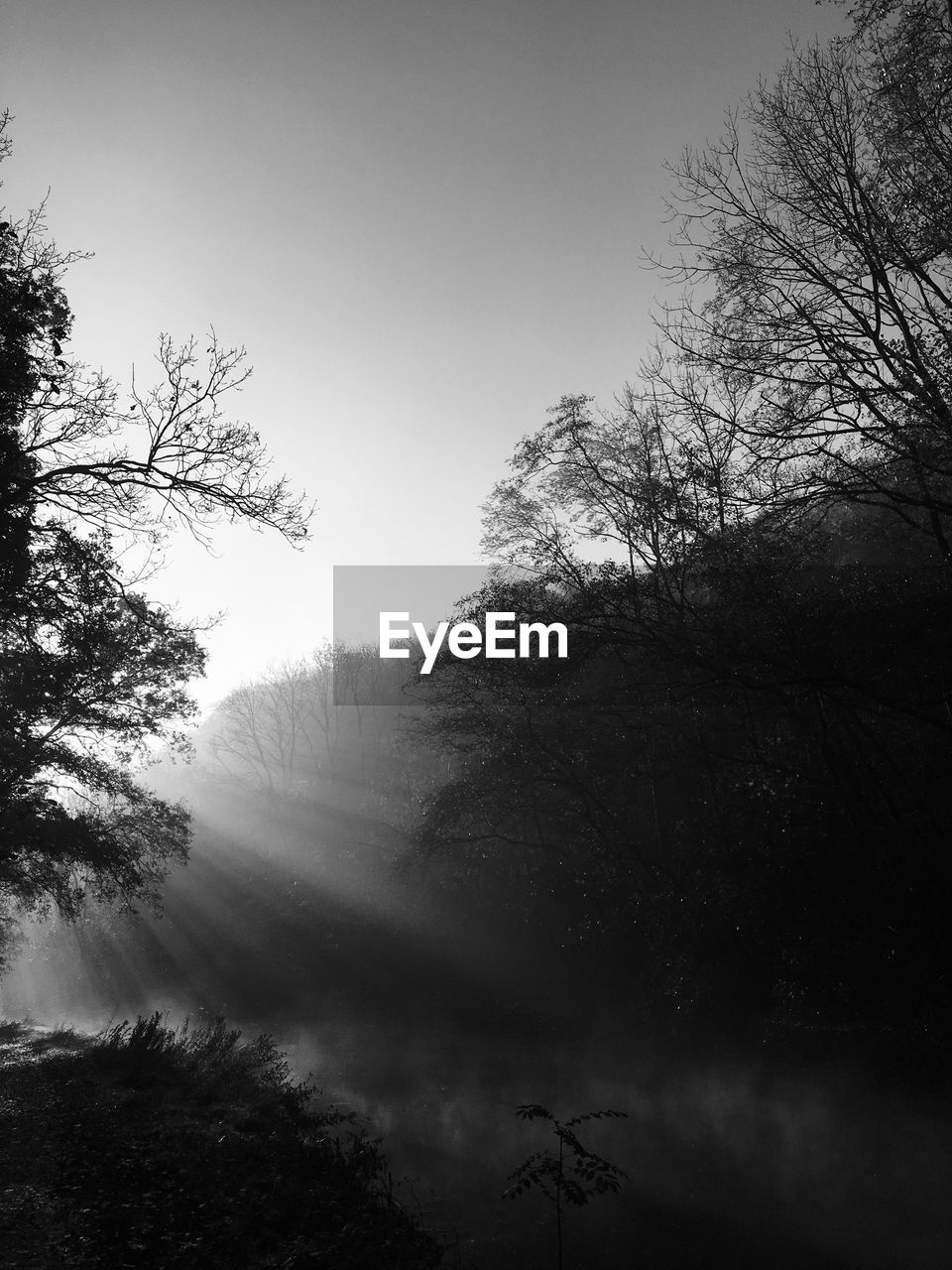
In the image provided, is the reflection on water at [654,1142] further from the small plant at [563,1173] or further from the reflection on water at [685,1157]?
the small plant at [563,1173]

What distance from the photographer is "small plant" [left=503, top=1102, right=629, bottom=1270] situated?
6.18 m

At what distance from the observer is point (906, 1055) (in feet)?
38.6

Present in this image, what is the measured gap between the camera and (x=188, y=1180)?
24.4 ft

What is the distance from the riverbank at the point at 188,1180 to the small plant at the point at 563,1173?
1.31m

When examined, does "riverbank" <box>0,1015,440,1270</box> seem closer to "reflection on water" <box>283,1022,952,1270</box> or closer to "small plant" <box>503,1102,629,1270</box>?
"reflection on water" <box>283,1022,952,1270</box>

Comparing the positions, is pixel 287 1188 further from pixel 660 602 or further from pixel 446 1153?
pixel 660 602

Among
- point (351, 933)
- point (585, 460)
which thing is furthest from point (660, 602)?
point (351, 933)

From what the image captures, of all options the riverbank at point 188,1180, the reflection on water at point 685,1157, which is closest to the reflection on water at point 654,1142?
the reflection on water at point 685,1157

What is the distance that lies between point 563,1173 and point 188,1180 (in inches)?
184

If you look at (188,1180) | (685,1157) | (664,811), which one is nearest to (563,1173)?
(685,1157)

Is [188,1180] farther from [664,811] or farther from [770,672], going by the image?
[664,811]

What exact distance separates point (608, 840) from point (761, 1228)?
12.9 meters

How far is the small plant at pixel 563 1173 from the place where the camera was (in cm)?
618

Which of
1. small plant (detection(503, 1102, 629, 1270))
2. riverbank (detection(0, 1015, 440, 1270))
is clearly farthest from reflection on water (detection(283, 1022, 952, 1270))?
riverbank (detection(0, 1015, 440, 1270))
